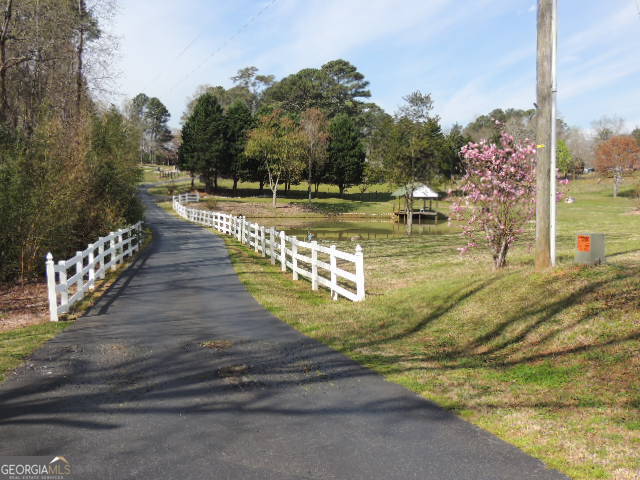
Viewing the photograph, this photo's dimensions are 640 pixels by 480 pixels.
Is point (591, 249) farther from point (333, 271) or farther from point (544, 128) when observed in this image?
point (333, 271)

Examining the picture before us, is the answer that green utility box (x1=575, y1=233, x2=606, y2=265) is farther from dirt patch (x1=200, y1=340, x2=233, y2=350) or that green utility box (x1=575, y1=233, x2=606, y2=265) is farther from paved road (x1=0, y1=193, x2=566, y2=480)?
dirt patch (x1=200, y1=340, x2=233, y2=350)

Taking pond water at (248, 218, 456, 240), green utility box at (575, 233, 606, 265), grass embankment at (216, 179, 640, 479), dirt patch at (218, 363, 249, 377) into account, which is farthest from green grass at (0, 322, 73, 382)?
pond water at (248, 218, 456, 240)

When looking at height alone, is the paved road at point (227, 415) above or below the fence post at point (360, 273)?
below

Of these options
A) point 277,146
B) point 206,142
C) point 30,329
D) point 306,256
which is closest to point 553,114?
point 30,329

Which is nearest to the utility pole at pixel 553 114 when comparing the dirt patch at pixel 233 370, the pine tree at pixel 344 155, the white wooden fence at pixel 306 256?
the white wooden fence at pixel 306 256

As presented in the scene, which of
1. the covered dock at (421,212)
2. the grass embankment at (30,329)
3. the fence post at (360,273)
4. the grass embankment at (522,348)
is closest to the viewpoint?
the grass embankment at (522,348)

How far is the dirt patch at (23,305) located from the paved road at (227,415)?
7.02ft

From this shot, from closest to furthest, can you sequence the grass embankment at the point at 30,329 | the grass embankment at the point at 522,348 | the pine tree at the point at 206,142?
the grass embankment at the point at 522,348, the grass embankment at the point at 30,329, the pine tree at the point at 206,142

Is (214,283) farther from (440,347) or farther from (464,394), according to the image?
(464,394)

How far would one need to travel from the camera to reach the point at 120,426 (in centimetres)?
520

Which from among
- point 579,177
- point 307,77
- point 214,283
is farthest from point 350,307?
point 579,177

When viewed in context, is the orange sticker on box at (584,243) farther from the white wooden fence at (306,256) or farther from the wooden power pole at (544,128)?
the white wooden fence at (306,256)

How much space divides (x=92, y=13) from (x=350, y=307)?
24.0 meters

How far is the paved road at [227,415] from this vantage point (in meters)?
4.40
